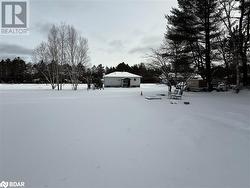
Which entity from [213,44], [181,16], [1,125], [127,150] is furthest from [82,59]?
[127,150]

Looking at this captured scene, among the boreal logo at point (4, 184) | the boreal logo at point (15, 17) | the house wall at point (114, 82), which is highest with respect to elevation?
the boreal logo at point (15, 17)

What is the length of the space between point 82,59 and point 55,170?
1167 inches

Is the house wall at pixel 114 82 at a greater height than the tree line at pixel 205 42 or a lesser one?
lesser

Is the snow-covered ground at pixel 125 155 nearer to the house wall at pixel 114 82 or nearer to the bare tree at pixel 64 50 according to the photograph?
the bare tree at pixel 64 50

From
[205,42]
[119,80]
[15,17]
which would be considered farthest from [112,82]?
[15,17]

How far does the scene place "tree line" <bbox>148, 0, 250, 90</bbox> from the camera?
63.9ft

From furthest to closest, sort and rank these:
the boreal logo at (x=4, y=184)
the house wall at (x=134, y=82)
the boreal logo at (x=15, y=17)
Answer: the house wall at (x=134, y=82)
the boreal logo at (x=15, y=17)
the boreal logo at (x=4, y=184)

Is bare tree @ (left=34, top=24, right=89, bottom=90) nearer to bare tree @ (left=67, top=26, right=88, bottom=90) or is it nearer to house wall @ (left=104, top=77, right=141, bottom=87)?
bare tree @ (left=67, top=26, right=88, bottom=90)

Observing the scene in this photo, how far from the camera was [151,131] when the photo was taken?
573cm

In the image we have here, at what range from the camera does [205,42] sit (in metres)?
21.4

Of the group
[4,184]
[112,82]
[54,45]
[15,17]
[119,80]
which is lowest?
[4,184]

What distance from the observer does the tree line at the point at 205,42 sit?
19.5 meters

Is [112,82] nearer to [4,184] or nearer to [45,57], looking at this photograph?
[45,57]

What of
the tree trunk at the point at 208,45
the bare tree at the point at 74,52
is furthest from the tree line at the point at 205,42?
the bare tree at the point at 74,52
